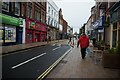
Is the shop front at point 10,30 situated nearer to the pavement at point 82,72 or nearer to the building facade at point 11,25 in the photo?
the building facade at point 11,25

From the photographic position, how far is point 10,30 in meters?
27.0

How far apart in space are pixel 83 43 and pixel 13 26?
16.3 metres

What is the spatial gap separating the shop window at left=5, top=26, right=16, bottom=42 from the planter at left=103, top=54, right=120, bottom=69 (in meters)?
17.8

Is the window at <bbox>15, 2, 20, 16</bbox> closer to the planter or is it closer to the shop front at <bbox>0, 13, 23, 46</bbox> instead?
the shop front at <bbox>0, 13, 23, 46</bbox>

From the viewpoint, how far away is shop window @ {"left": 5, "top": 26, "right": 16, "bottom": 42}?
25.7 m

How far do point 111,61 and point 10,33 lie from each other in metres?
19.1

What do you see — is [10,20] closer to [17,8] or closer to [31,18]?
[17,8]

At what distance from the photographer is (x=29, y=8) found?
36.3 metres

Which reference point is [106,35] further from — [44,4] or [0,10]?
[44,4]

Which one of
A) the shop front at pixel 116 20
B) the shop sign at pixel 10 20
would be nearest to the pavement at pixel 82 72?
the shop front at pixel 116 20

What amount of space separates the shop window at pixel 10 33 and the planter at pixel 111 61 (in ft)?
58.3

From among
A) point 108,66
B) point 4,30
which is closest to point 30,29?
point 4,30

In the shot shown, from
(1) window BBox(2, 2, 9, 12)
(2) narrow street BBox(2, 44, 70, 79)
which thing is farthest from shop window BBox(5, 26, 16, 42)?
(2) narrow street BBox(2, 44, 70, 79)

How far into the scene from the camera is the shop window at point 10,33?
25688 mm
